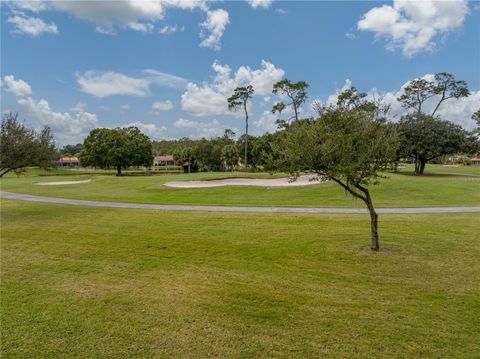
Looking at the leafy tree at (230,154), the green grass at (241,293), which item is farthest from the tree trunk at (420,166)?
the leafy tree at (230,154)

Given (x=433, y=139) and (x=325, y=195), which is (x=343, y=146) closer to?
(x=325, y=195)

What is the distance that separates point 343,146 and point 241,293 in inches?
167

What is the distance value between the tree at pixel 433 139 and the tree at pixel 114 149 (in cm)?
4593

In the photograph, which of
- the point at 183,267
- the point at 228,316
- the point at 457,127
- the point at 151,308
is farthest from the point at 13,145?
the point at 457,127

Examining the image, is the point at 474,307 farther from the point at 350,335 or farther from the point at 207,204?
the point at 207,204

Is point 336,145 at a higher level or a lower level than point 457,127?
lower

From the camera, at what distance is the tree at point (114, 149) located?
58562mm

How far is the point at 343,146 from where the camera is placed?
7730mm

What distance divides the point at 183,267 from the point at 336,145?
4.72 metres

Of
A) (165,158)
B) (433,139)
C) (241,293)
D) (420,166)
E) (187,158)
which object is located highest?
(165,158)

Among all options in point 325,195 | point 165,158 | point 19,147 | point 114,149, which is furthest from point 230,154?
point 165,158

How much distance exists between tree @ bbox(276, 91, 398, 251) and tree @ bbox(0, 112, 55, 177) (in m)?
13.8

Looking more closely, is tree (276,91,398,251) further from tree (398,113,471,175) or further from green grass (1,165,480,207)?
tree (398,113,471,175)

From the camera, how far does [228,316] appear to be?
5141 mm
